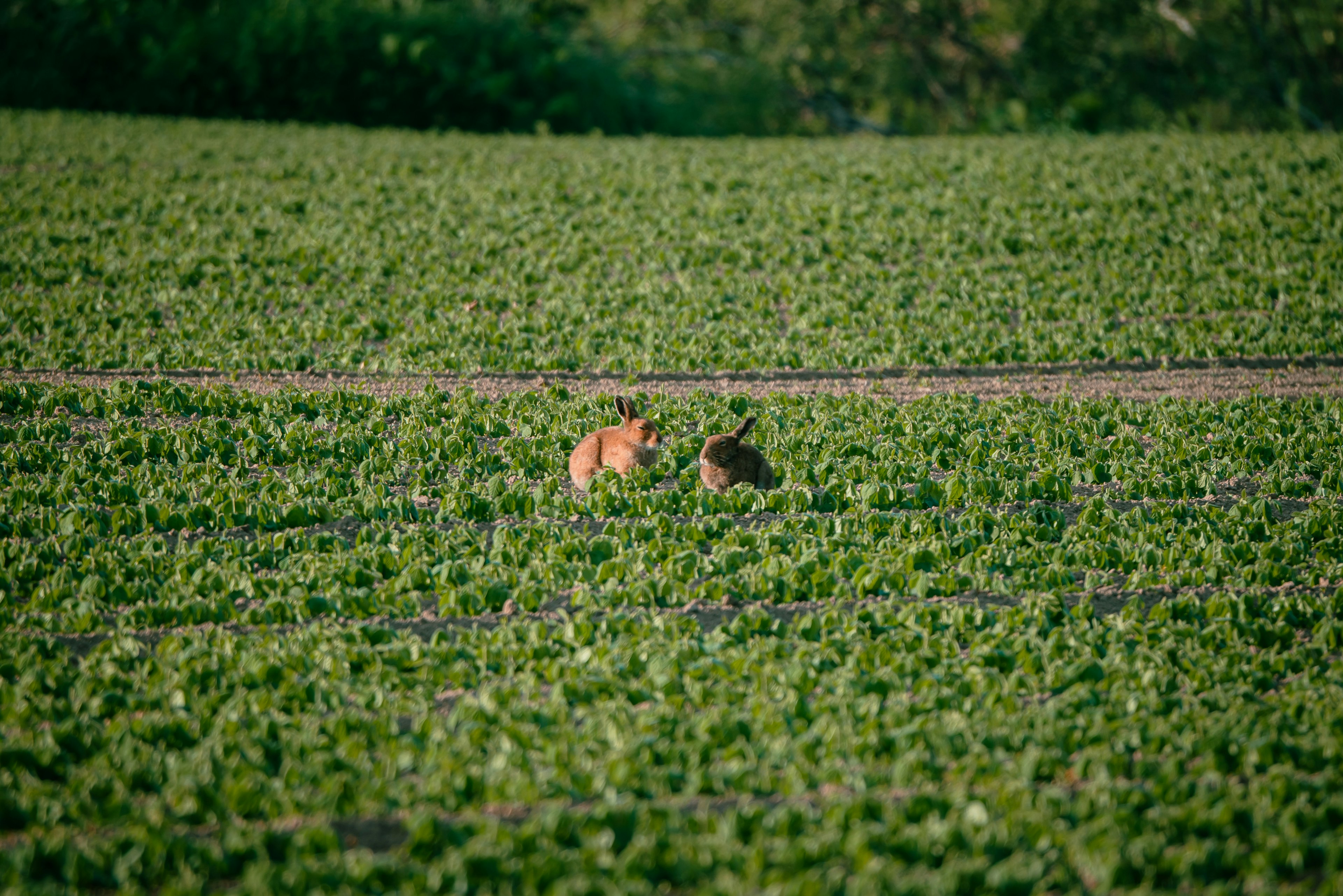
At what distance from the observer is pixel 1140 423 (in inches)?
444

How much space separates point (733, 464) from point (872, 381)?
5.11 meters

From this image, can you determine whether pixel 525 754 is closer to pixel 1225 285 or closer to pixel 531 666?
pixel 531 666

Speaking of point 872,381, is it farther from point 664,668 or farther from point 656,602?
point 664,668

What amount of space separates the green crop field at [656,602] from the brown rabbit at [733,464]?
0.65 feet

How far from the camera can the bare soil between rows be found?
497 inches

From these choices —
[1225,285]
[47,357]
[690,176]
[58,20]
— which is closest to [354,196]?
[690,176]

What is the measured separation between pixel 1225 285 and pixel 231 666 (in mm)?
16226

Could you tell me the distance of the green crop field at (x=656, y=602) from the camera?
4.79 metres

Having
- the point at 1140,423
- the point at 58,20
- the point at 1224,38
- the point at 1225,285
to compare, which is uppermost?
the point at 1224,38

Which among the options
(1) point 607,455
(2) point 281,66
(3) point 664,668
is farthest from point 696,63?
(3) point 664,668

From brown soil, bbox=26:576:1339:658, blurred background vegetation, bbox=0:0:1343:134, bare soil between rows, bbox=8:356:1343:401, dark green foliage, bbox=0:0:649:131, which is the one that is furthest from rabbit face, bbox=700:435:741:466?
dark green foliage, bbox=0:0:649:131

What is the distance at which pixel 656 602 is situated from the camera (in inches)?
281

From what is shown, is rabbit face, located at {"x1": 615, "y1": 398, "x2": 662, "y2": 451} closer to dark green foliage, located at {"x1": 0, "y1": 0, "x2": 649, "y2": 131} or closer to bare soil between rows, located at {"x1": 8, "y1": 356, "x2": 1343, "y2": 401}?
bare soil between rows, located at {"x1": 8, "y1": 356, "x2": 1343, "y2": 401}

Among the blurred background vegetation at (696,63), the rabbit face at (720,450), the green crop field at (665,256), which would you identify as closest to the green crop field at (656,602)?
the green crop field at (665,256)
